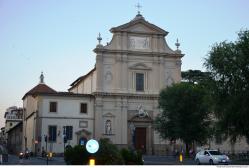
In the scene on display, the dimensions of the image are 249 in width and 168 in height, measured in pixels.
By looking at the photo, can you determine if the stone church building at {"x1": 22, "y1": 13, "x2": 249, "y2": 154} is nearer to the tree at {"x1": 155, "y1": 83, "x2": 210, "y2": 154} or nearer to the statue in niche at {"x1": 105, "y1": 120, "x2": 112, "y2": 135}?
the statue in niche at {"x1": 105, "y1": 120, "x2": 112, "y2": 135}

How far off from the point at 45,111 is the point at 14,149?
103 ft

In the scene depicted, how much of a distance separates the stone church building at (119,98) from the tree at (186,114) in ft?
29.9

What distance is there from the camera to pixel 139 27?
5853 cm

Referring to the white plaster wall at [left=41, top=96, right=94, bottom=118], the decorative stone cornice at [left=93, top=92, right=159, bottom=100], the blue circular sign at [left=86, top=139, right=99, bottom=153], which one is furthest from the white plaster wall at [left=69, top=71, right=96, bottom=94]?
the blue circular sign at [left=86, top=139, right=99, bottom=153]

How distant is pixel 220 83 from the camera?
108 feet

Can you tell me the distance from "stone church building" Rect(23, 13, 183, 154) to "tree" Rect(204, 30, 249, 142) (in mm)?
23795

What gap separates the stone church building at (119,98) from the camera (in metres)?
54.3

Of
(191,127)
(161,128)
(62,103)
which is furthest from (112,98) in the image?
(191,127)

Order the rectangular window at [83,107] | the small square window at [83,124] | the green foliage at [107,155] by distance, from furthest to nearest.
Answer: the rectangular window at [83,107] → the small square window at [83,124] → the green foliage at [107,155]

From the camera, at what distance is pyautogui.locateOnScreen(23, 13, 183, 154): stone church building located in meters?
54.3

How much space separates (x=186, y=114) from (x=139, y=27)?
16123mm

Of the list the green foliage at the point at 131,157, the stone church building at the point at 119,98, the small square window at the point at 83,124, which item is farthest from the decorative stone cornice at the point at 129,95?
the green foliage at the point at 131,157

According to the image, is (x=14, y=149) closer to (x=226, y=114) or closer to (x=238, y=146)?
(x=238, y=146)

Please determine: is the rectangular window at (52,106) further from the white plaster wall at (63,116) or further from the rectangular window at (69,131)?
the rectangular window at (69,131)
